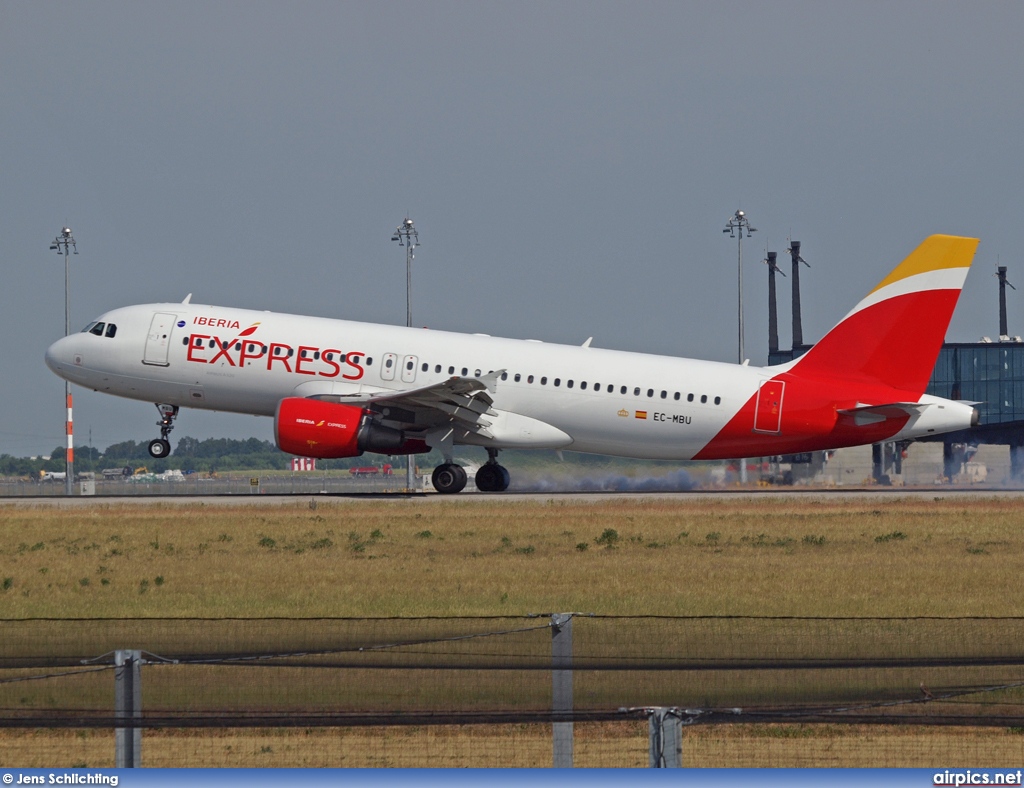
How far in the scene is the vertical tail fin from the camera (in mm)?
39250

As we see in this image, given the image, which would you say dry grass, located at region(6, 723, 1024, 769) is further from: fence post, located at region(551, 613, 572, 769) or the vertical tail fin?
the vertical tail fin

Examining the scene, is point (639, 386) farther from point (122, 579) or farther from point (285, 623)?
point (285, 623)

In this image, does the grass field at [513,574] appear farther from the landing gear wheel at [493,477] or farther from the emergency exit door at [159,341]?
the emergency exit door at [159,341]

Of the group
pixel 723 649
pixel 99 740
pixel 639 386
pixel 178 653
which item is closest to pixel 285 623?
pixel 178 653

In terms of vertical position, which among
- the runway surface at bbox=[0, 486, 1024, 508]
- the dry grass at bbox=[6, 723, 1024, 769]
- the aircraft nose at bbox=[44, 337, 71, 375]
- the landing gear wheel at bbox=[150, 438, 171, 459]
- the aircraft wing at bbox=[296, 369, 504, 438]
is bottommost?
the dry grass at bbox=[6, 723, 1024, 769]

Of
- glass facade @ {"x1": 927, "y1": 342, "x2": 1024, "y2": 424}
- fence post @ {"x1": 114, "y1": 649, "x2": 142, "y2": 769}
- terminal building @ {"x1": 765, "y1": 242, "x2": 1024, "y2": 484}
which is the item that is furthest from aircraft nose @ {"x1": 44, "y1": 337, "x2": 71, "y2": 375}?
glass facade @ {"x1": 927, "y1": 342, "x2": 1024, "y2": 424}

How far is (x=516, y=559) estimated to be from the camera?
2573 centimetres

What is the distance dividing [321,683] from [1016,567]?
18.5 m

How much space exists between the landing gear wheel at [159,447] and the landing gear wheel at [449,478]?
29.9ft

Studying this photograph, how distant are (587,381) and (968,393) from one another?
52.8m

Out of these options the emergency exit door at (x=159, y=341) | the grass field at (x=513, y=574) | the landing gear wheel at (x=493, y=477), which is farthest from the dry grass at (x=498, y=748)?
the landing gear wheel at (x=493, y=477)

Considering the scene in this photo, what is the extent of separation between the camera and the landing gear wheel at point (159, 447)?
42.8 m

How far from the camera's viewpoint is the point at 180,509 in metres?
36.8

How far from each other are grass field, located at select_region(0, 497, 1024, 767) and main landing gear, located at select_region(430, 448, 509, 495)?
10.8ft
